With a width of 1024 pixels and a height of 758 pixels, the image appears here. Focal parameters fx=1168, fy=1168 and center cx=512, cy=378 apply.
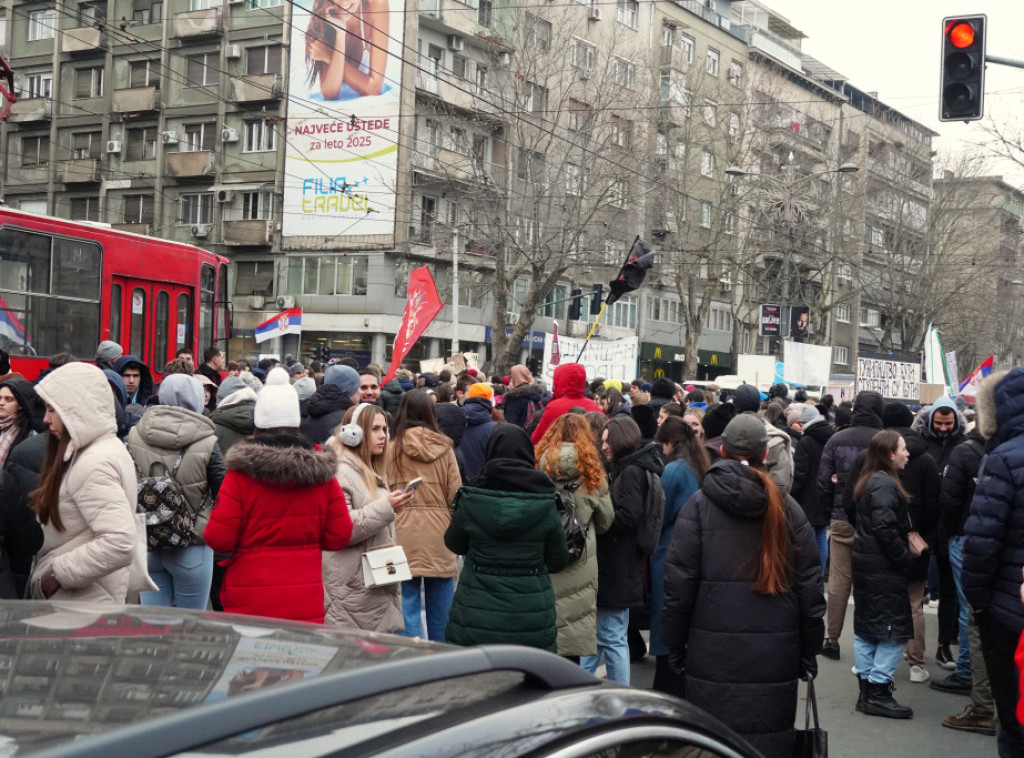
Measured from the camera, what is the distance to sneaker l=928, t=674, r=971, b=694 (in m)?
7.77

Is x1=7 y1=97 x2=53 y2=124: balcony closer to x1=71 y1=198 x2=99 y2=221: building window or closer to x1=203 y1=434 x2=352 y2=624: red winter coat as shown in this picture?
x1=71 y1=198 x2=99 y2=221: building window

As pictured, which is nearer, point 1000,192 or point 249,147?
point 249,147

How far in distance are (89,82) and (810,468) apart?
45.1m

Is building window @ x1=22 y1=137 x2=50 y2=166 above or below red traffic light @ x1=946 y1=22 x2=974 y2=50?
above

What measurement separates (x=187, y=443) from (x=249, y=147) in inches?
1621

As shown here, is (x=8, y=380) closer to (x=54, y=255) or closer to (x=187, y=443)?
(x=187, y=443)

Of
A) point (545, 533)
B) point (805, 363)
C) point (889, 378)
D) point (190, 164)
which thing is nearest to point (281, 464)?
point (545, 533)

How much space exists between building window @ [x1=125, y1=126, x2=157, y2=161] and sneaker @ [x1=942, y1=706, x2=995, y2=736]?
44.8 metres

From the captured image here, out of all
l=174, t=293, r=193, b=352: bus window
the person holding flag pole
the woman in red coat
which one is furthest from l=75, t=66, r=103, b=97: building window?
the woman in red coat

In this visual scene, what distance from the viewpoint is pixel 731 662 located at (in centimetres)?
502

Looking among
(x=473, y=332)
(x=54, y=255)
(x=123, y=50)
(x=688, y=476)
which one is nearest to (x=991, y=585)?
(x=688, y=476)

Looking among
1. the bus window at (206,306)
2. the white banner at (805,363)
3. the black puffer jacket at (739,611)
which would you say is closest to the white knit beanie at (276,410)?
the black puffer jacket at (739,611)

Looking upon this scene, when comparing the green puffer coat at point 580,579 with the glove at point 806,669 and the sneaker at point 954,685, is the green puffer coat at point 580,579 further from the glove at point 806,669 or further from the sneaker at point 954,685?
the sneaker at point 954,685

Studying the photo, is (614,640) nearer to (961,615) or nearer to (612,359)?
(961,615)
